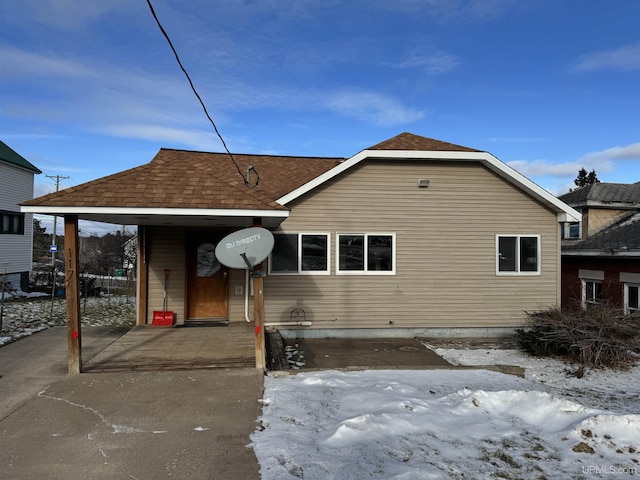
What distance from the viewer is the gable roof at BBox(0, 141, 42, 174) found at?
19852 millimetres

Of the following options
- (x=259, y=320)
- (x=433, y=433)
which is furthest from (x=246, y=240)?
(x=433, y=433)

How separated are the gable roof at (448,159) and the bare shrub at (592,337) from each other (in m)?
2.94

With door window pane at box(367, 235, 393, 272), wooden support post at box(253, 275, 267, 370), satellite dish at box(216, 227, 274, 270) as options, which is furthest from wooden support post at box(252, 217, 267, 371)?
door window pane at box(367, 235, 393, 272)

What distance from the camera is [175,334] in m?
8.34

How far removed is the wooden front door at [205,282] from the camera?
9711 mm

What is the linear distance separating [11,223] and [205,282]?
1691 cm

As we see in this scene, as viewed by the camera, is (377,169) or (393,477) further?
(377,169)

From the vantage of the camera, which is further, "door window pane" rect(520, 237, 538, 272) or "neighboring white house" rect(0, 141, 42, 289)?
"neighboring white house" rect(0, 141, 42, 289)

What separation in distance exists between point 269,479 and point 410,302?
267 inches

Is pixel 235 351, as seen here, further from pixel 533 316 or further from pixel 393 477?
pixel 533 316

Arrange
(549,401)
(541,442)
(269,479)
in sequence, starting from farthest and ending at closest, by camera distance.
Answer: (549,401) → (541,442) → (269,479)

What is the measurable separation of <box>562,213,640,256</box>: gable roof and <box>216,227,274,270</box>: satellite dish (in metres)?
10.6

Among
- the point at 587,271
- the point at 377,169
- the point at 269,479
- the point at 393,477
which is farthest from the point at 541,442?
the point at 587,271

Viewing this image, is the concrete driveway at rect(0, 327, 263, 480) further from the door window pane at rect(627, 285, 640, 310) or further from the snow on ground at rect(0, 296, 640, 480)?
the door window pane at rect(627, 285, 640, 310)
